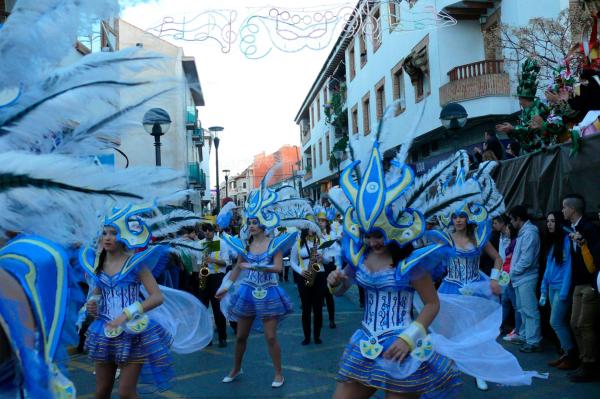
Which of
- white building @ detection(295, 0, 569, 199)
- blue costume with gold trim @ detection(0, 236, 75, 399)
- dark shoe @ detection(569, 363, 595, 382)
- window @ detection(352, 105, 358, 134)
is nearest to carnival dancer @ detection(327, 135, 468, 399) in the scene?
blue costume with gold trim @ detection(0, 236, 75, 399)

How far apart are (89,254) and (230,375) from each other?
2417 mm

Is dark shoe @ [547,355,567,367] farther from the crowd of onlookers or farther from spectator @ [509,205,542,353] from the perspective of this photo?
spectator @ [509,205,542,353]

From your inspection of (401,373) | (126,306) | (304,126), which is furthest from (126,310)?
(304,126)

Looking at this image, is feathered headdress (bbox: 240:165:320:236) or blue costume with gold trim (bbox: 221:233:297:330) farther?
feathered headdress (bbox: 240:165:320:236)

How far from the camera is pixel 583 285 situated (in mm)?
6117

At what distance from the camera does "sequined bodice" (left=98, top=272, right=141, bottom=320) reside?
4.54 meters

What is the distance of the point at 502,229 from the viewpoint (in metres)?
8.01

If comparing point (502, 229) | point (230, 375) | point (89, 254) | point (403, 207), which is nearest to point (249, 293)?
point (230, 375)

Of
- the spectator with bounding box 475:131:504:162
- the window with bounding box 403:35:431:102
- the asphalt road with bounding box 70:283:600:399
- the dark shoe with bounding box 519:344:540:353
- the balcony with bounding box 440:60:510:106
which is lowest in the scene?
the asphalt road with bounding box 70:283:600:399

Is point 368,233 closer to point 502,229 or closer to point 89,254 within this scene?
point 89,254

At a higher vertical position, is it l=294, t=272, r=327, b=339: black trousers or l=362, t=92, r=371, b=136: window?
l=362, t=92, r=371, b=136: window

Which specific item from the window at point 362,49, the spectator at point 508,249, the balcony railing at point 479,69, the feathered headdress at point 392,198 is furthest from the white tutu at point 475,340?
the window at point 362,49

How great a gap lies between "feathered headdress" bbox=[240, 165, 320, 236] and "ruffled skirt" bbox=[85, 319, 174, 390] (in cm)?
231

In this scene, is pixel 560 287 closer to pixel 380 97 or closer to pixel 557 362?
pixel 557 362
